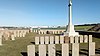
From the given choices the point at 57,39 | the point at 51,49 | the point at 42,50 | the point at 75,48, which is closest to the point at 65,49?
the point at 75,48

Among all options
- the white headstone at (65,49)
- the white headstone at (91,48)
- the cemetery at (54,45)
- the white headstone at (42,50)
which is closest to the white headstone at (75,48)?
the cemetery at (54,45)

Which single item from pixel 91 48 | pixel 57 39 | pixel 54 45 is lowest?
pixel 57 39

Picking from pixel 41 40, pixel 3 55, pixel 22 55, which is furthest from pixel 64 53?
pixel 41 40

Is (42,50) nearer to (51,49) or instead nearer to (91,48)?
(51,49)

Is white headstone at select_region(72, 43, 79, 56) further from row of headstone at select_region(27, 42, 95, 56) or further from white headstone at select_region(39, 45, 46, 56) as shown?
white headstone at select_region(39, 45, 46, 56)

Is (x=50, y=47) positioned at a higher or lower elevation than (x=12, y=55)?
higher

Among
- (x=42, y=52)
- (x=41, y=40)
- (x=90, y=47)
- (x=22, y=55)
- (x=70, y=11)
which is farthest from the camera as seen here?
(x=70, y=11)

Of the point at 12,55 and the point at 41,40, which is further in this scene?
the point at 41,40

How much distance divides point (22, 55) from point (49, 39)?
6088mm

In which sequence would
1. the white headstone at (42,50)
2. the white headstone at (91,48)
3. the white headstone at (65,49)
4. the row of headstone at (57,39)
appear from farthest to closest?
the row of headstone at (57,39) → the white headstone at (91,48) → the white headstone at (65,49) → the white headstone at (42,50)

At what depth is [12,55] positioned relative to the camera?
9242mm

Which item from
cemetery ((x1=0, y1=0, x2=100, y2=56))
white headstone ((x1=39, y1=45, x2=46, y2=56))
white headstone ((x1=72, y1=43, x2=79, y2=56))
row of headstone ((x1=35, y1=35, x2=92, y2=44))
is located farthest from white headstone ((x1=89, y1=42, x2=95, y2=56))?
row of headstone ((x1=35, y1=35, x2=92, y2=44))

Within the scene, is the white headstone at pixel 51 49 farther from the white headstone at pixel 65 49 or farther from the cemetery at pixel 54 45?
the white headstone at pixel 65 49

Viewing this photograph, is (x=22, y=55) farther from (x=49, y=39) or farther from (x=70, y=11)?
(x=70, y=11)
